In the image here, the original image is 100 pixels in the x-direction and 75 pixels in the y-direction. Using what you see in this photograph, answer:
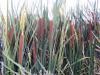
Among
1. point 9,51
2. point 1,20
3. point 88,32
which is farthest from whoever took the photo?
point 88,32

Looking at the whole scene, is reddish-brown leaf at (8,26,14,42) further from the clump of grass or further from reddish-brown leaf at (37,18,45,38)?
reddish-brown leaf at (37,18,45,38)

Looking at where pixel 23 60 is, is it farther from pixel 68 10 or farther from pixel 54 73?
pixel 68 10

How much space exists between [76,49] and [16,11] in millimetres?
288

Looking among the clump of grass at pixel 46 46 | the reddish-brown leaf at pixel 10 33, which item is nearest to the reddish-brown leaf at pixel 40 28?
the clump of grass at pixel 46 46

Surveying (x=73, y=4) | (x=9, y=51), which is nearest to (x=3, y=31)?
(x=9, y=51)

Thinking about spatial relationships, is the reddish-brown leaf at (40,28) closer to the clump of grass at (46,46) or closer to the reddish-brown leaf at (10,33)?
the clump of grass at (46,46)

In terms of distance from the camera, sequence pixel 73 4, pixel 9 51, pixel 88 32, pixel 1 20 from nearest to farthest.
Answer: pixel 9 51 < pixel 1 20 < pixel 88 32 < pixel 73 4

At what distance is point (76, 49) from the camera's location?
107cm

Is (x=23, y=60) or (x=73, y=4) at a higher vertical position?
(x=73, y=4)

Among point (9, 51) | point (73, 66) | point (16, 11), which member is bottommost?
point (73, 66)

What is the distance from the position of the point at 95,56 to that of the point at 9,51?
14.7 inches

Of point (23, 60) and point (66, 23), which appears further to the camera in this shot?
point (66, 23)

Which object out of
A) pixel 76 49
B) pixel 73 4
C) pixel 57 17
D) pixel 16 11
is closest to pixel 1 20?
pixel 16 11

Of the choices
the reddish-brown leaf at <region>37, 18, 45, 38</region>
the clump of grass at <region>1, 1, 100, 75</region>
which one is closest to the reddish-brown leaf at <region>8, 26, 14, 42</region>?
the clump of grass at <region>1, 1, 100, 75</region>
